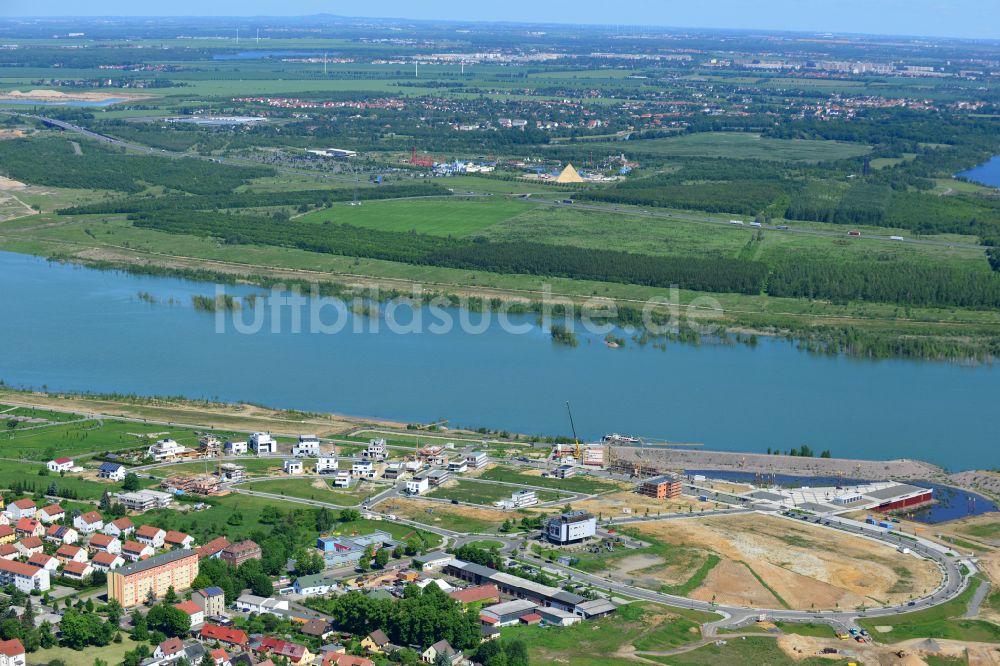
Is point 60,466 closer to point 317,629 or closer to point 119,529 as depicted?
point 119,529

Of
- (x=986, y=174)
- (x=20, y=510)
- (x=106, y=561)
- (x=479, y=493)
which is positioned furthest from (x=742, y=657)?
(x=986, y=174)

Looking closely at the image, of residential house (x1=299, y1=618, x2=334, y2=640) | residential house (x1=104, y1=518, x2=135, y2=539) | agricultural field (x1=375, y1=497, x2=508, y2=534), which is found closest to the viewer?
residential house (x1=299, y1=618, x2=334, y2=640)

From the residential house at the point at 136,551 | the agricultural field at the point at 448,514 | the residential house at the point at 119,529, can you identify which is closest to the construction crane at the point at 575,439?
the agricultural field at the point at 448,514

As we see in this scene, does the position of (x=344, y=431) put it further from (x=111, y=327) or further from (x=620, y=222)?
(x=620, y=222)

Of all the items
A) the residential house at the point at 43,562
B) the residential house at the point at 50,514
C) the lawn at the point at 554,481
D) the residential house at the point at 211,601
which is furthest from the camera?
the lawn at the point at 554,481

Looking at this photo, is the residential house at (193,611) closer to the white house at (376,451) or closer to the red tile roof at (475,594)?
the red tile roof at (475,594)

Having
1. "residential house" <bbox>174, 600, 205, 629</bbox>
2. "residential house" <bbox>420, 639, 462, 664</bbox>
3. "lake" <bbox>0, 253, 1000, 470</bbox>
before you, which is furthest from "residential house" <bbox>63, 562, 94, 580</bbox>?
"lake" <bbox>0, 253, 1000, 470</bbox>

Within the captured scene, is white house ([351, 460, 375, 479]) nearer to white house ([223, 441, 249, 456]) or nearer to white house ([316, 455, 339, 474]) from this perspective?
white house ([316, 455, 339, 474])
